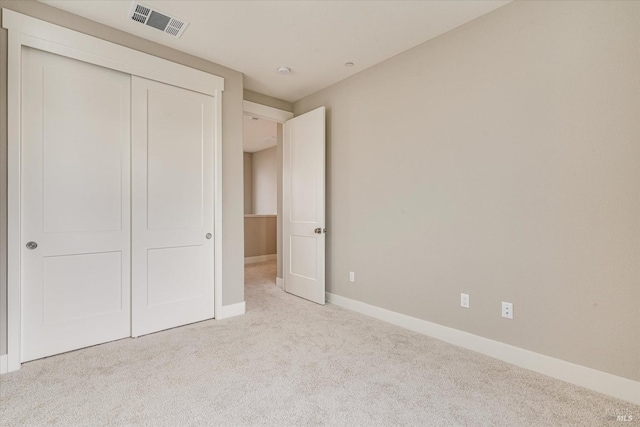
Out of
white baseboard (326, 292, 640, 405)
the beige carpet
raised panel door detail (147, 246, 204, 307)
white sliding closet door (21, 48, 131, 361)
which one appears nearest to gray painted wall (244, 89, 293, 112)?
white sliding closet door (21, 48, 131, 361)

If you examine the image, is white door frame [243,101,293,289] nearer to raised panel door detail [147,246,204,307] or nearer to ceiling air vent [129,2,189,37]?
ceiling air vent [129,2,189,37]

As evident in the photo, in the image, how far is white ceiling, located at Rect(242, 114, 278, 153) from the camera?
574 centimetres

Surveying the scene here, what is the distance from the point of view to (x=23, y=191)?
2170 mm

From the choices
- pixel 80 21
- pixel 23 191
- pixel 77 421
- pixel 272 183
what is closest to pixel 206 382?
pixel 77 421

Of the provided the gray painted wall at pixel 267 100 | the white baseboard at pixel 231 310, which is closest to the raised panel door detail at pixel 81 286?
the white baseboard at pixel 231 310

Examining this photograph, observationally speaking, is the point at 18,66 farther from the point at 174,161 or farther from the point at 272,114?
the point at 272,114

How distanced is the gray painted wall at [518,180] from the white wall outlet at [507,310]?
0.04 m

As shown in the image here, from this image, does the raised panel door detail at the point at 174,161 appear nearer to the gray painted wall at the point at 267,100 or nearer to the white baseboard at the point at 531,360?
the gray painted wall at the point at 267,100

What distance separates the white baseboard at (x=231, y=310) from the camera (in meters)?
3.14

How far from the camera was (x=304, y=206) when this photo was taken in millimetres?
3867

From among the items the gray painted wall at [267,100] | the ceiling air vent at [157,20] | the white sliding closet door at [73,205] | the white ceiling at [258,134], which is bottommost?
the white sliding closet door at [73,205]

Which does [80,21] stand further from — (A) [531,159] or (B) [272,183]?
(B) [272,183]

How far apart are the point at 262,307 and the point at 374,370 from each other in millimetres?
1763

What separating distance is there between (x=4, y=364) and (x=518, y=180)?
387 centimetres
